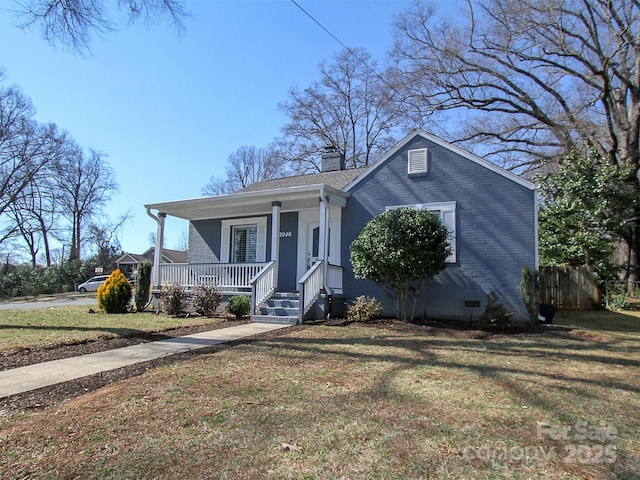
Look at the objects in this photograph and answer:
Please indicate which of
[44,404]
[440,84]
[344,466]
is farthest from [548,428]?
[440,84]

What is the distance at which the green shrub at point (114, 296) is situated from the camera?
11.6 metres

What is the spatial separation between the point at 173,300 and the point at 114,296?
6.93 ft

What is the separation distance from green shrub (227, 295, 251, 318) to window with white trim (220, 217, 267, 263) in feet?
9.54

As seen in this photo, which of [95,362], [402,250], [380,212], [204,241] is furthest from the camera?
[204,241]

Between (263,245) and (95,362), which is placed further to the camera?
(263,245)

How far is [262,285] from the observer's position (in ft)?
34.0

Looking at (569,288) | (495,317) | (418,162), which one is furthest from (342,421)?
(569,288)

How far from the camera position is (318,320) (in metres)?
9.77

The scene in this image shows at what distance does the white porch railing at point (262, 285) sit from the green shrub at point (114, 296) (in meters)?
4.51

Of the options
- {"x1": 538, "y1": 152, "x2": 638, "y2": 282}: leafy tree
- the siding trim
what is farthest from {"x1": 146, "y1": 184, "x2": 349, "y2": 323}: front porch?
{"x1": 538, "y1": 152, "x2": 638, "y2": 282}: leafy tree

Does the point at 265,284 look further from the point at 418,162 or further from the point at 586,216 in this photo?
the point at 586,216

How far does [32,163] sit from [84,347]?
3736 cm

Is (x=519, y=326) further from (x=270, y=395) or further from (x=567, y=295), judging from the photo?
(x=270, y=395)

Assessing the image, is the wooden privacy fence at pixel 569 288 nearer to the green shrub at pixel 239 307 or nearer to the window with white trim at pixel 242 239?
the green shrub at pixel 239 307
